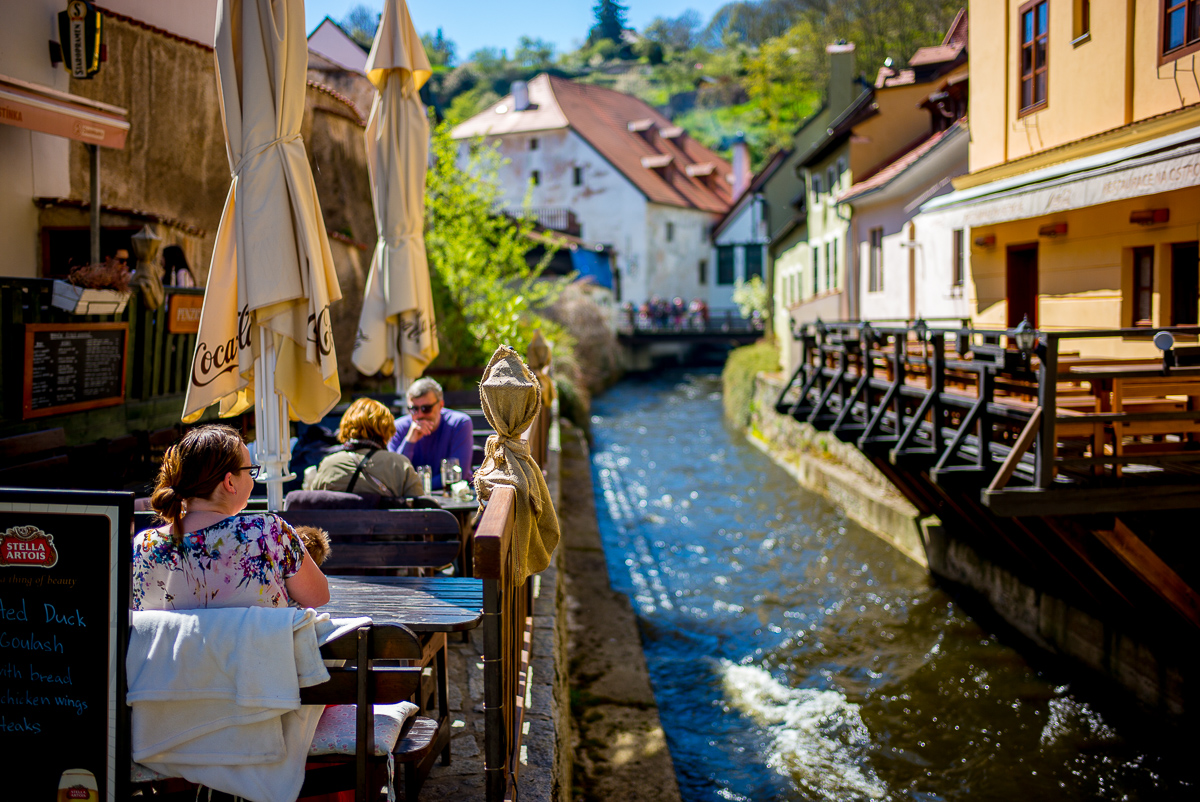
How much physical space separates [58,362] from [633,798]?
479cm

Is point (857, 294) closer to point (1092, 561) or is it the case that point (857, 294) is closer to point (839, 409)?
point (839, 409)

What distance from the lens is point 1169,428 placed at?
6.82 m

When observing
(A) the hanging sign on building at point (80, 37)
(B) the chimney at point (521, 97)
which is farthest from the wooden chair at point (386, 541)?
(B) the chimney at point (521, 97)

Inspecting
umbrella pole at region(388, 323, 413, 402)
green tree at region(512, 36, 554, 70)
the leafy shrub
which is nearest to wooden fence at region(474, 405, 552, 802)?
Answer: umbrella pole at region(388, 323, 413, 402)

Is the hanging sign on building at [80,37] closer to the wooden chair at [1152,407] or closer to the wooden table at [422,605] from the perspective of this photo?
the wooden table at [422,605]

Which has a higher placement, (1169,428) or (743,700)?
(1169,428)

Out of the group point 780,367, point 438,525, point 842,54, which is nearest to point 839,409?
point 438,525

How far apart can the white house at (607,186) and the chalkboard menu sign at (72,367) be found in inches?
1469

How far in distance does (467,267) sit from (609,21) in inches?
4033

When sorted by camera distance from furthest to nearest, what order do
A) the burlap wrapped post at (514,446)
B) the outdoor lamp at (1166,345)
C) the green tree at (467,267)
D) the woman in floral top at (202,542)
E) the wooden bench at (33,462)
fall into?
the green tree at (467,267) < the outdoor lamp at (1166,345) < the wooden bench at (33,462) < the burlap wrapped post at (514,446) < the woman in floral top at (202,542)

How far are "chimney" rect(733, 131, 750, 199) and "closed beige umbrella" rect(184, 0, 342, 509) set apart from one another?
1863 inches

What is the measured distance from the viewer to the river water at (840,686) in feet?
21.5

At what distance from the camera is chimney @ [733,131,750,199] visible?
50.5 metres

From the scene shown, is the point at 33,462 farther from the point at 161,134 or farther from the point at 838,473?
the point at 838,473
